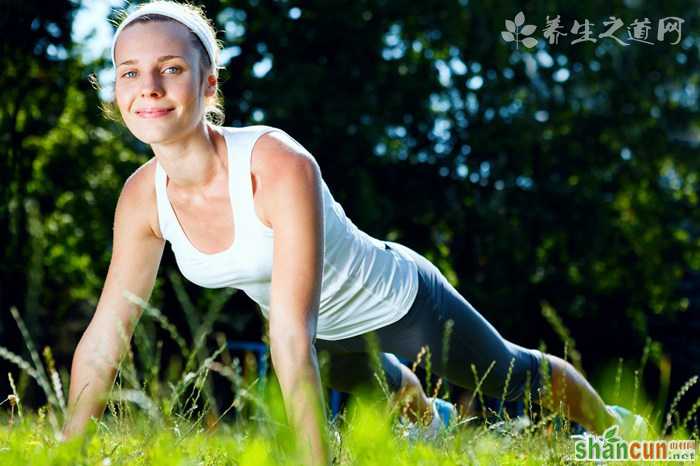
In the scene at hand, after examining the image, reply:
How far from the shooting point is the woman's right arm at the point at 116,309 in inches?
105

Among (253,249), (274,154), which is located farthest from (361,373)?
(274,154)

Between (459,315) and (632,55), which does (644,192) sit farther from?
(459,315)

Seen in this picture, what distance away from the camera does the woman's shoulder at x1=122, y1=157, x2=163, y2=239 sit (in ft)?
9.65

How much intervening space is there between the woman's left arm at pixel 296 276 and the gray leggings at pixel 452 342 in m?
0.81

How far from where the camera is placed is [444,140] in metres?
10.2

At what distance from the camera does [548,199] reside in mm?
10156

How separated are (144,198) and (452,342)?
3.86 ft

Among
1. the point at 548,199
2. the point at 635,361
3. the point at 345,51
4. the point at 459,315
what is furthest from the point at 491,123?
the point at 459,315

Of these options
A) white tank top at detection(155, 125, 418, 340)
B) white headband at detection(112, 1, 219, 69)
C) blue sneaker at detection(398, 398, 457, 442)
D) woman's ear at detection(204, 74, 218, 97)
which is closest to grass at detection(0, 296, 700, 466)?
blue sneaker at detection(398, 398, 457, 442)

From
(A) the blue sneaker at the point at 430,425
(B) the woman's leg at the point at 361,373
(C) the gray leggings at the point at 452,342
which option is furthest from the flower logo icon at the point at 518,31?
(C) the gray leggings at the point at 452,342

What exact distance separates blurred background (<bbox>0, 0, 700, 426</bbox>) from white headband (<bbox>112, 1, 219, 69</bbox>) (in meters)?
5.99

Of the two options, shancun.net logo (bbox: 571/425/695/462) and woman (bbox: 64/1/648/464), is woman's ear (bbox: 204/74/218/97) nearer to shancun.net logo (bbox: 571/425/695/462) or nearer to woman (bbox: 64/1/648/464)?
woman (bbox: 64/1/648/464)

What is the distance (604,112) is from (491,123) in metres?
1.51

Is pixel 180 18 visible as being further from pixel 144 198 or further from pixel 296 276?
pixel 296 276
